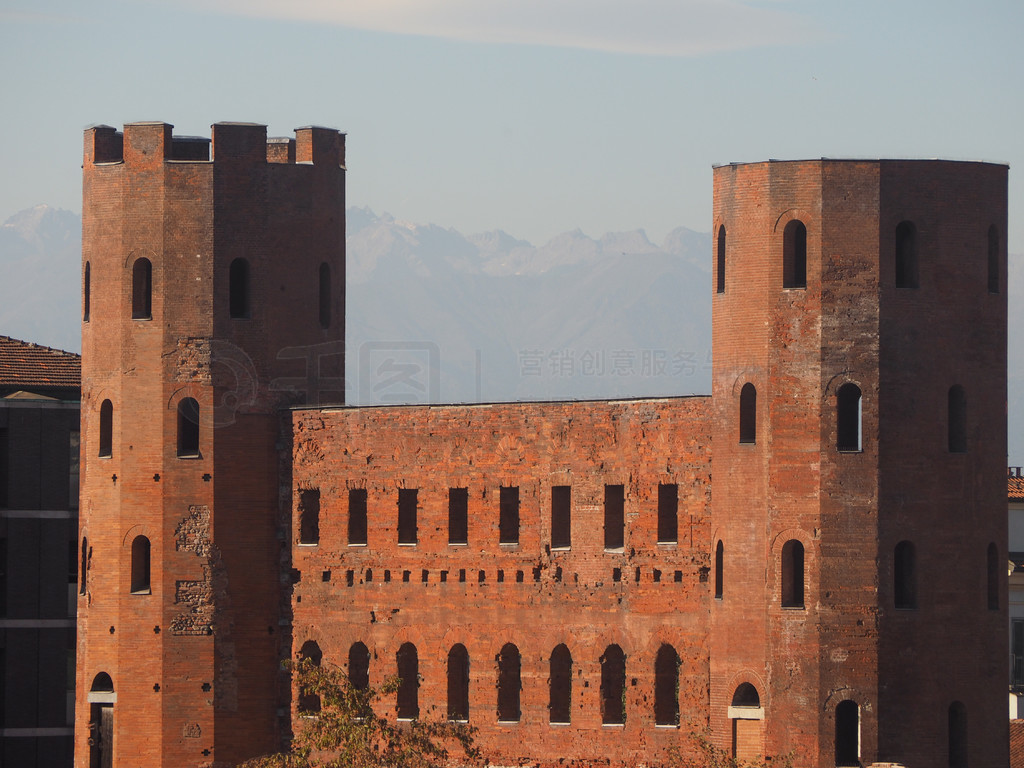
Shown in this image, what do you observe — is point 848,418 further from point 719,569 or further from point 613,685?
point 613,685

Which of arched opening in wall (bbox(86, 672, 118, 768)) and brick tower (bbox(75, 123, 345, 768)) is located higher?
brick tower (bbox(75, 123, 345, 768))

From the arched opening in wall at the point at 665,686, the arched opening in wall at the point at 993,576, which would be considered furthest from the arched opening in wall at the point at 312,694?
the arched opening in wall at the point at 993,576

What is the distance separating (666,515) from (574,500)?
7.20 ft

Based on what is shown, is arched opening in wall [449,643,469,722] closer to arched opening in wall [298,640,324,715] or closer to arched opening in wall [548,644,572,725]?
arched opening in wall [548,644,572,725]

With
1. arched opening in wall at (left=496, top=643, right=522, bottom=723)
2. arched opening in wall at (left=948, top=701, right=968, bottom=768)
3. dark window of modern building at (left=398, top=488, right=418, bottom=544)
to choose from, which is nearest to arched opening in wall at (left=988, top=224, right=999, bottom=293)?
arched opening in wall at (left=948, top=701, right=968, bottom=768)

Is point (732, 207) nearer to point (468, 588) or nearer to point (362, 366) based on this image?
point (468, 588)

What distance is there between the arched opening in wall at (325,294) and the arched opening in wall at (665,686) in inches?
474

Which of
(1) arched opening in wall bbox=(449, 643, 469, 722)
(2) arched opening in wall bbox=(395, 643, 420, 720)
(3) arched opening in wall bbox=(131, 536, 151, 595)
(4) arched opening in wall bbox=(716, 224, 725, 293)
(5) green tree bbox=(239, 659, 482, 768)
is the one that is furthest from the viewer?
(3) arched opening in wall bbox=(131, 536, 151, 595)

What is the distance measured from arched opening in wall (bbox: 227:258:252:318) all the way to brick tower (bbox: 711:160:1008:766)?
12.3 meters

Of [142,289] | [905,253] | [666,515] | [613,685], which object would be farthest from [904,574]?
[142,289]

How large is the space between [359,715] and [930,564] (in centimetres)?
1303

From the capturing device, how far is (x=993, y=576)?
41500 millimetres

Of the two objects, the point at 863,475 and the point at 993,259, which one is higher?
the point at 993,259

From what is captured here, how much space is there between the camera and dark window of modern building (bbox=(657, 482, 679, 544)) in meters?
43.4
